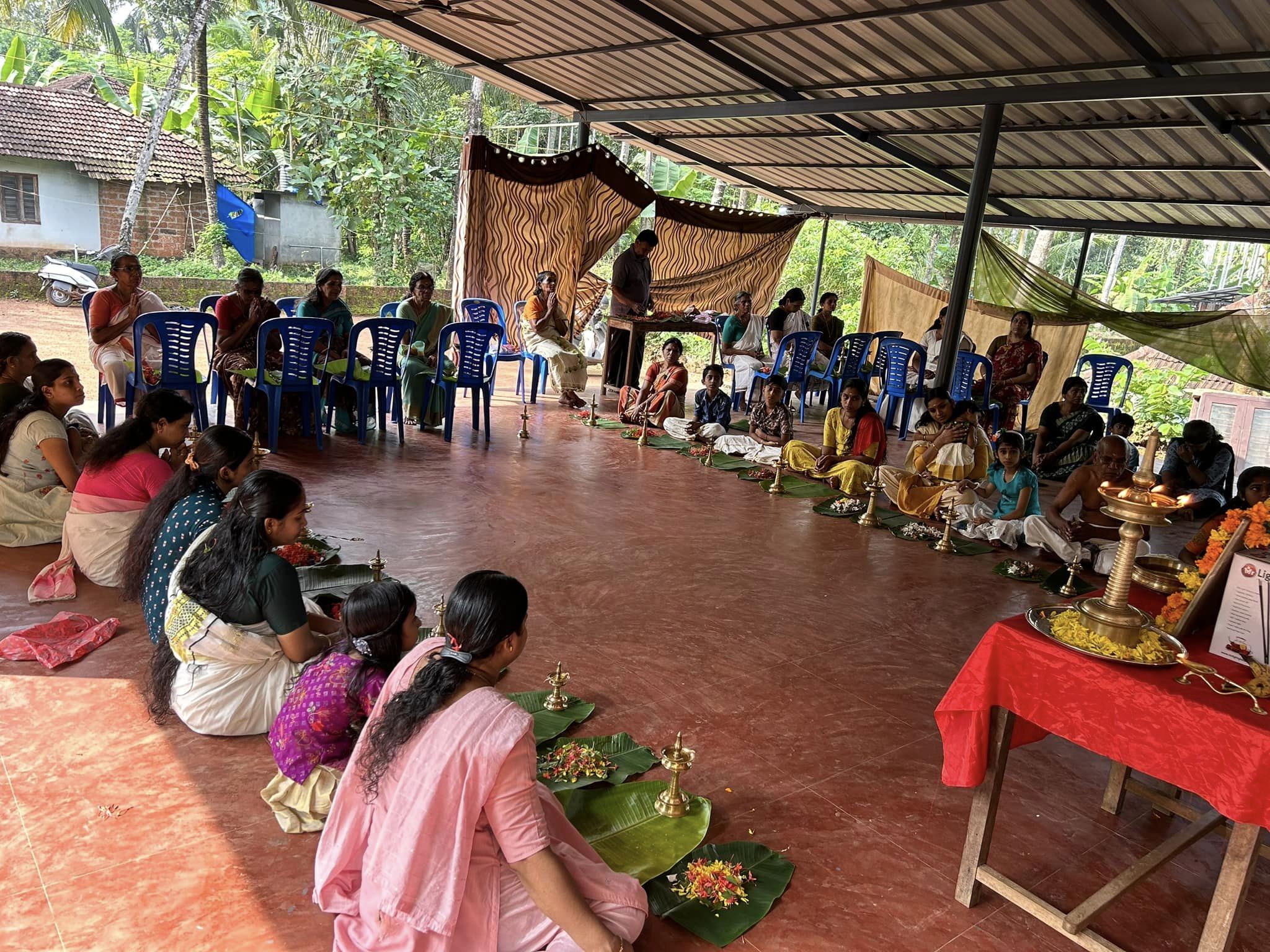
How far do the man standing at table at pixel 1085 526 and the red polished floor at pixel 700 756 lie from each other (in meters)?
0.49

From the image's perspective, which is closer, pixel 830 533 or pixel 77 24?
pixel 830 533

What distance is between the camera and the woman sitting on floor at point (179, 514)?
3340 mm

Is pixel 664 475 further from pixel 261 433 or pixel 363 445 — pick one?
pixel 261 433

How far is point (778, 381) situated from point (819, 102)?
10.1ft

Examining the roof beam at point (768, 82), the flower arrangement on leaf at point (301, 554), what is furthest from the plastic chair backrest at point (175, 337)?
the roof beam at point (768, 82)

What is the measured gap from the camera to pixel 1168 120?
25.8 ft

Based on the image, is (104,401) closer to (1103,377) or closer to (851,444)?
(851,444)

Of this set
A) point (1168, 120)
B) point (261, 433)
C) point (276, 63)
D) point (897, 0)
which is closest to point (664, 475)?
point (261, 433)

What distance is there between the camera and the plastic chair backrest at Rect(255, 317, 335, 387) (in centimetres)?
669

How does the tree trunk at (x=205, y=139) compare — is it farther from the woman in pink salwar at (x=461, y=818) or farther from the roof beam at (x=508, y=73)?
the woman in pink salwar at (x=461, y=818)

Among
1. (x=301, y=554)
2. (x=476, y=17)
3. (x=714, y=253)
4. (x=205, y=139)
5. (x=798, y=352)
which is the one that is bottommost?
(x=301, y=554)

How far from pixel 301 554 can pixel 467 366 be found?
3568 mm

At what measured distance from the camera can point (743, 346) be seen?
11.4 m

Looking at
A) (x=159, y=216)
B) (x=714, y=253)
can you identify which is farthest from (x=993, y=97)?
(x=159, y=216)
